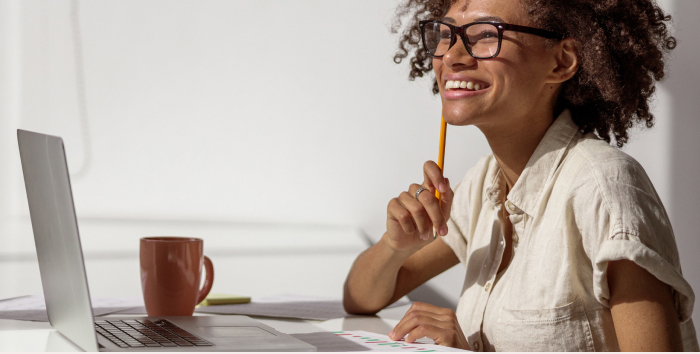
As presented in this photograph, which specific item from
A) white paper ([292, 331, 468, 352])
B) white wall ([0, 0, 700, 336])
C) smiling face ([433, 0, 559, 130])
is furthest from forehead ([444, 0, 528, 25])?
white wall ([0, 0, 700, 336])

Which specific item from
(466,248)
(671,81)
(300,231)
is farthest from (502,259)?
(300,231)

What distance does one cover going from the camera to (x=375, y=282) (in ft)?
4.18

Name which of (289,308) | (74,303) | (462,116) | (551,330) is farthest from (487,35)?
(74,303)

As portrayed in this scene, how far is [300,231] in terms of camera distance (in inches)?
76.3

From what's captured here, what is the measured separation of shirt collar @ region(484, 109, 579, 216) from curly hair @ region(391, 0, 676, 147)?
0.23 ft

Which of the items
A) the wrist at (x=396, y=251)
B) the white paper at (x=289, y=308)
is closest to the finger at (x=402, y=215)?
the wrist at (x=396, y=251)

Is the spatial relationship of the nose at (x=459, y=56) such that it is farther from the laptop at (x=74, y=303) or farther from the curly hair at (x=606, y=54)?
the laptop at (x=74, y=303)

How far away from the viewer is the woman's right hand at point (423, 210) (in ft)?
3.38

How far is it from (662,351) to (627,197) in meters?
0.21

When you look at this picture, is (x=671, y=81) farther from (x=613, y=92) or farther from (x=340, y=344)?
(x=340, y=344)

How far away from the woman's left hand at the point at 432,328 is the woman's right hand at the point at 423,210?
13cm

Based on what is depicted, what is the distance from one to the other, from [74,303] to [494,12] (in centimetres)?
77

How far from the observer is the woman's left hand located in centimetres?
92

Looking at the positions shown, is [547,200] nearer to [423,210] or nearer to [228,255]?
[423,210]
